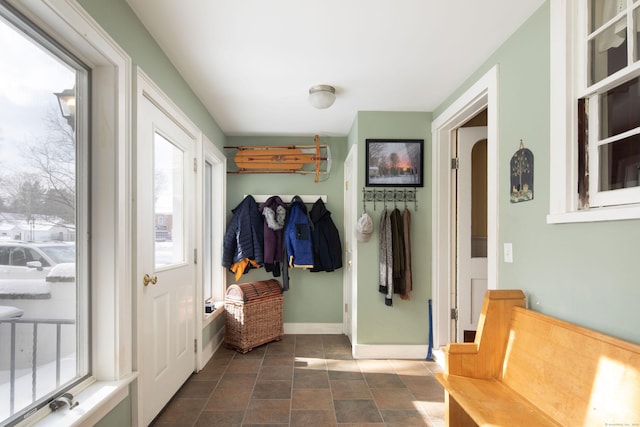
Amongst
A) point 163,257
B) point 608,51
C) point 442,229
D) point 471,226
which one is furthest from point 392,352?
point 608,51

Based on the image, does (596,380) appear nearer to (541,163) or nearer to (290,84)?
(541,163)

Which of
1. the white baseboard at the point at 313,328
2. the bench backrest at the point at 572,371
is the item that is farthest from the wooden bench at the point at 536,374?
the white baseboard at the point at 313,328

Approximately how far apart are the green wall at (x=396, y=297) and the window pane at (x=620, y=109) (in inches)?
71.2

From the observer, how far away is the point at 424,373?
112 inches

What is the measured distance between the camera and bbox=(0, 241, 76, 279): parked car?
1.12 meters

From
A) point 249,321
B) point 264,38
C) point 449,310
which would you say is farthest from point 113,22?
point 449,310

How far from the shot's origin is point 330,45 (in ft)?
6.66

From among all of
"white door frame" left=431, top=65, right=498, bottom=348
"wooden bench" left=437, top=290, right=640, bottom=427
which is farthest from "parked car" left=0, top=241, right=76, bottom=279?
"white door frame" left=431, top=65, right=498, bottom=348

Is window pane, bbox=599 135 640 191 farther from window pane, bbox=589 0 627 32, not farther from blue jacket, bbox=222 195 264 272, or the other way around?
blue jacket, bbox=222 195 264 272

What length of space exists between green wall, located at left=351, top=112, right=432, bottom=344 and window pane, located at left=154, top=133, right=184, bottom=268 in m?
1.59

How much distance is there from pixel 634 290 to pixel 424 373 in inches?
78.8

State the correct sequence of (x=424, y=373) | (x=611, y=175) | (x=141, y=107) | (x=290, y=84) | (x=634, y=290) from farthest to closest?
(x=424, y=373)
(x=290, y=84)
(x=141, y=107)
(x=611, y=175)
(x=634, y=290)

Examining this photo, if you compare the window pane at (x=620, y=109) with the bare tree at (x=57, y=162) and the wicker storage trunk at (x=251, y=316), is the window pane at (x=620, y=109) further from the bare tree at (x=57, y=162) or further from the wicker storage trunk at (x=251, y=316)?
the wicker storage trunk at (x=251, y=316)

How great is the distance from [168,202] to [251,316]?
5.08 feet
